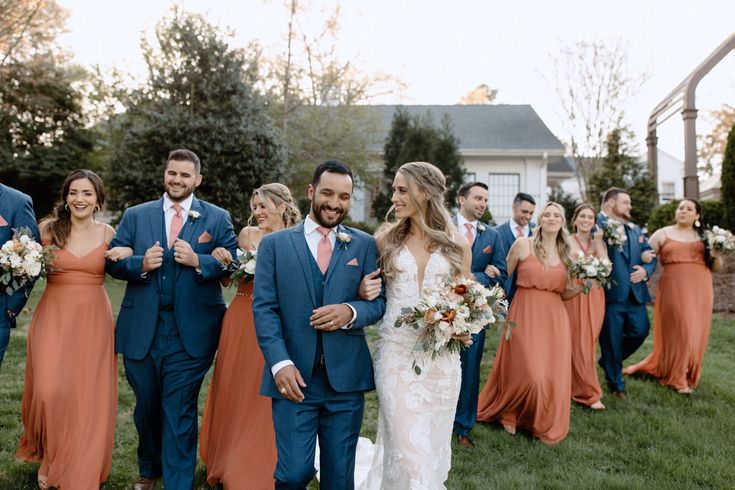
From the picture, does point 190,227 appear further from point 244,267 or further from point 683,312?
point 683,312

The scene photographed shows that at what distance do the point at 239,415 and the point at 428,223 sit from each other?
235 centimetres

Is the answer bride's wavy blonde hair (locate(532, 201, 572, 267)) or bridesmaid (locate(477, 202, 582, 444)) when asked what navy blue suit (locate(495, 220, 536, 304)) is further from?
bride's wavy blonde hair (locate(532, 201, 572, 267))

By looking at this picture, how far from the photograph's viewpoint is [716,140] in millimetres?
41062

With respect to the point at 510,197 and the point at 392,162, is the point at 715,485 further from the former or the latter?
the point at 510,197

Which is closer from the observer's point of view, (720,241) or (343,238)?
(343,238)

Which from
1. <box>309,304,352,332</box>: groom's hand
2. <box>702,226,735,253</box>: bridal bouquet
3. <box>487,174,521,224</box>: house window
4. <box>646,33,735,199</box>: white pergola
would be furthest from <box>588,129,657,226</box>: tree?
<box>309,304,352,332</box>: groom's hand

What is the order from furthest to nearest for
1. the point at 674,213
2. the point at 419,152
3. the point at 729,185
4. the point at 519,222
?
the point at 419,152 < the point at 674,213 < the point at 729,185 < the point at 519,222

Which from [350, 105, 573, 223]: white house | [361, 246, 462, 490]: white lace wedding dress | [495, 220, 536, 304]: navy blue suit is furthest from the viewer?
[350, 105, 573, 223]: white house

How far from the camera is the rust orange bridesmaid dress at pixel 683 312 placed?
352 inches

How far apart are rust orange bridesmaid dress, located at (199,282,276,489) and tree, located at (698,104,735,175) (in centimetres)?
3871

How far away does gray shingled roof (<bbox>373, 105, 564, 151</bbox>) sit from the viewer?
105 feet

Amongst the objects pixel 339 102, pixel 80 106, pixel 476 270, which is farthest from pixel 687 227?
pixel 80 106

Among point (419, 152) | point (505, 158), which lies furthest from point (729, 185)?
point (505, 158)

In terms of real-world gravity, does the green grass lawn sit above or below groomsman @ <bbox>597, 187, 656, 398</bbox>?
below
